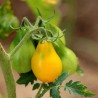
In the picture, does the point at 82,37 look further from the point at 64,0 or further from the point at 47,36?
the point at 47,36

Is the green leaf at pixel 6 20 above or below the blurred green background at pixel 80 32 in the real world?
below

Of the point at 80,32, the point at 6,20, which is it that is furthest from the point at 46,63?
the point at 80,32

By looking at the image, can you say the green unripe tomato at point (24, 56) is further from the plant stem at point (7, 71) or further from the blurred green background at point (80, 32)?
the blurred green background at point (80, 32)

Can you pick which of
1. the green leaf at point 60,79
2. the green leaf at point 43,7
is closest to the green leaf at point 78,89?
the green leaf at point 60,79

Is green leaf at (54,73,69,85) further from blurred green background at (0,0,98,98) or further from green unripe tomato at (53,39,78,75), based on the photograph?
blurred green background at (0,0,98,98)

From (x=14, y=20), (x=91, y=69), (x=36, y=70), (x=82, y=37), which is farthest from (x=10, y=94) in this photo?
(x=82, y=37)

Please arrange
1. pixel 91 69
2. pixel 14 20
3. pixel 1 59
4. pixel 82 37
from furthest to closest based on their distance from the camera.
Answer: pixel 82 37, pixel 91 69, pixel 14 20, pixel 1 59
